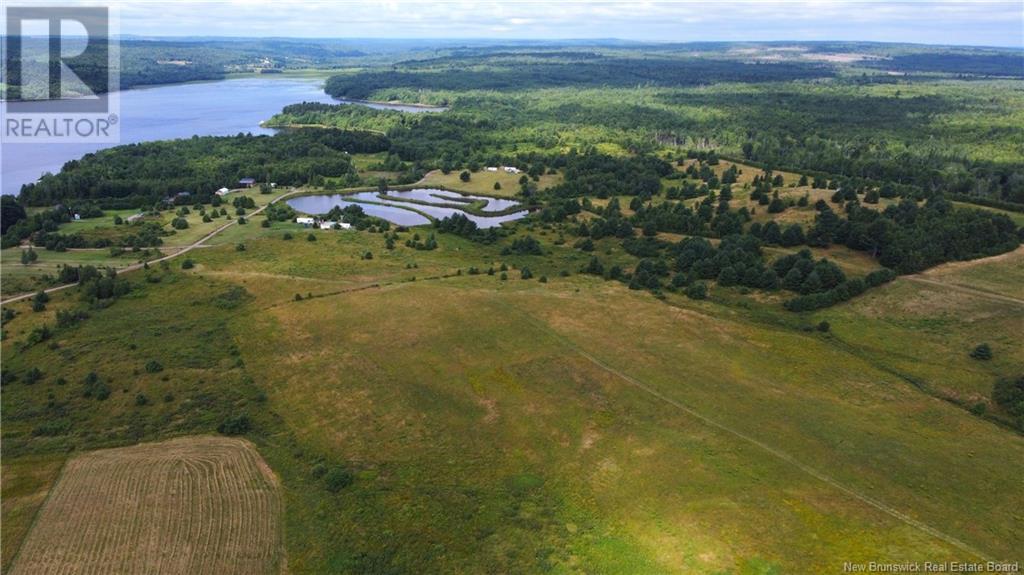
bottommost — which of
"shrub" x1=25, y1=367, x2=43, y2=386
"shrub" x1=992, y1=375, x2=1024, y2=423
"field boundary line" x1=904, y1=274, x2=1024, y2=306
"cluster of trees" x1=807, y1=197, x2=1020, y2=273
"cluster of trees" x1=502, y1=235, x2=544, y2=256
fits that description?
"shrub" x1=25, y1=367, x2=43, y2=386

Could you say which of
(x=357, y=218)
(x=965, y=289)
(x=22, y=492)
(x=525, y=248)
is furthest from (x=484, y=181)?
(x=22, y=492)

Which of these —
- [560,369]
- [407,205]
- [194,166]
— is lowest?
[560,369]

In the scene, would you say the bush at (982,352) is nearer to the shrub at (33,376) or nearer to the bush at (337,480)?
the bush at (337,480)

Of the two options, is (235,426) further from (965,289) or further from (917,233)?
(917,233)

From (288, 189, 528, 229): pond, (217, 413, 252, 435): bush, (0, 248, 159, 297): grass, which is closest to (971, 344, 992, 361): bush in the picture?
(217, 413, 252, 435): bush

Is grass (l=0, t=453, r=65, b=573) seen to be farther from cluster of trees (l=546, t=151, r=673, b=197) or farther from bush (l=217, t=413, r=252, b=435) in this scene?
cluster of trees (l=546, t=151, r=673, b=197)

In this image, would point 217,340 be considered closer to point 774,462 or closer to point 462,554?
point 462,554

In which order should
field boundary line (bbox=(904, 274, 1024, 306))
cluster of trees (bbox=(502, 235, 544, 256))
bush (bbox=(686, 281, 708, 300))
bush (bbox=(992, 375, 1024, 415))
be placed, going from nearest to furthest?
bush (bbox=(992, 375, 1024, 415)) → field boundary line (bbox=(904, 274, 1024, 306)) → bush (bbox=(686, 281, 708, 300)) → cluster of trees (bbox=(502, 235, 544, 256))

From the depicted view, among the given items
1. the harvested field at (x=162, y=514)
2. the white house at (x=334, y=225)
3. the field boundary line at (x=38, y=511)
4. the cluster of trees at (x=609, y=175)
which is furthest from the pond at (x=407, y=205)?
the field boundary line at (x=38, y=511)
